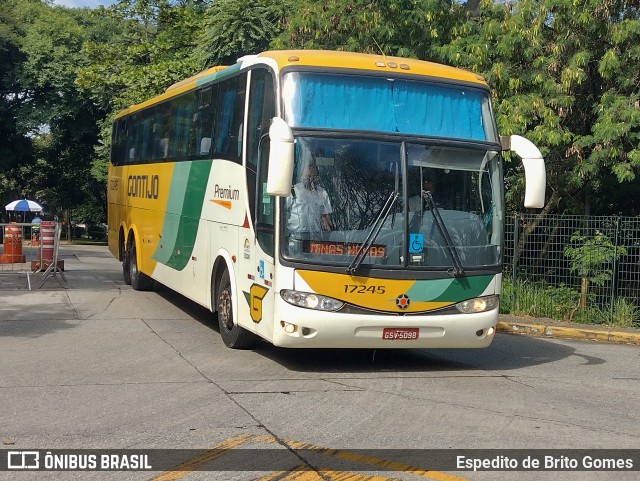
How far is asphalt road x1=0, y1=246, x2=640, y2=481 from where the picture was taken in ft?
22.6

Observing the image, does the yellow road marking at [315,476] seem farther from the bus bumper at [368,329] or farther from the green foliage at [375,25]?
the green foliage at [375,25]

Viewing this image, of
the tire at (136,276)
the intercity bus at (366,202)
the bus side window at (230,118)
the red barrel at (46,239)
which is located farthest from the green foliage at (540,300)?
the red barrel at (46,239)

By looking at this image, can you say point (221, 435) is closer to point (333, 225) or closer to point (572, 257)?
point (333, 225)

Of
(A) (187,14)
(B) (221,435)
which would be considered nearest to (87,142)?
(A) (187,14)

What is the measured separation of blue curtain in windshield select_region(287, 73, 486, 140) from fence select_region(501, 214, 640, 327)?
577 cm

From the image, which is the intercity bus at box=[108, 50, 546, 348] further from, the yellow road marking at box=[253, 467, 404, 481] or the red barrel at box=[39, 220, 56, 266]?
the red barrel at box=[39, 220, 56, 266]

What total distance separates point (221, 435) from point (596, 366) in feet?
20.4

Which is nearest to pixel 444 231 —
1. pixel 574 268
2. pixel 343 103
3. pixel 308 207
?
pixel 308 207

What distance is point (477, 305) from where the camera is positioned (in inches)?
409

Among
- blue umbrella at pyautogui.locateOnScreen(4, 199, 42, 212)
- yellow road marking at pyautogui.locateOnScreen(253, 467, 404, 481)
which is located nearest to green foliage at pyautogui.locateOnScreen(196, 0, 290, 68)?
yellow road marking at pyautogui.locateOnScreen(253, 467, 404, 481)

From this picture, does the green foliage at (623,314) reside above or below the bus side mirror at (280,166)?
below

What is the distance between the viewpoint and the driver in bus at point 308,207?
32.1 ft

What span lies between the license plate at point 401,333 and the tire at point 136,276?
29.9ft

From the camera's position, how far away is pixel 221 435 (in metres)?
7.24
